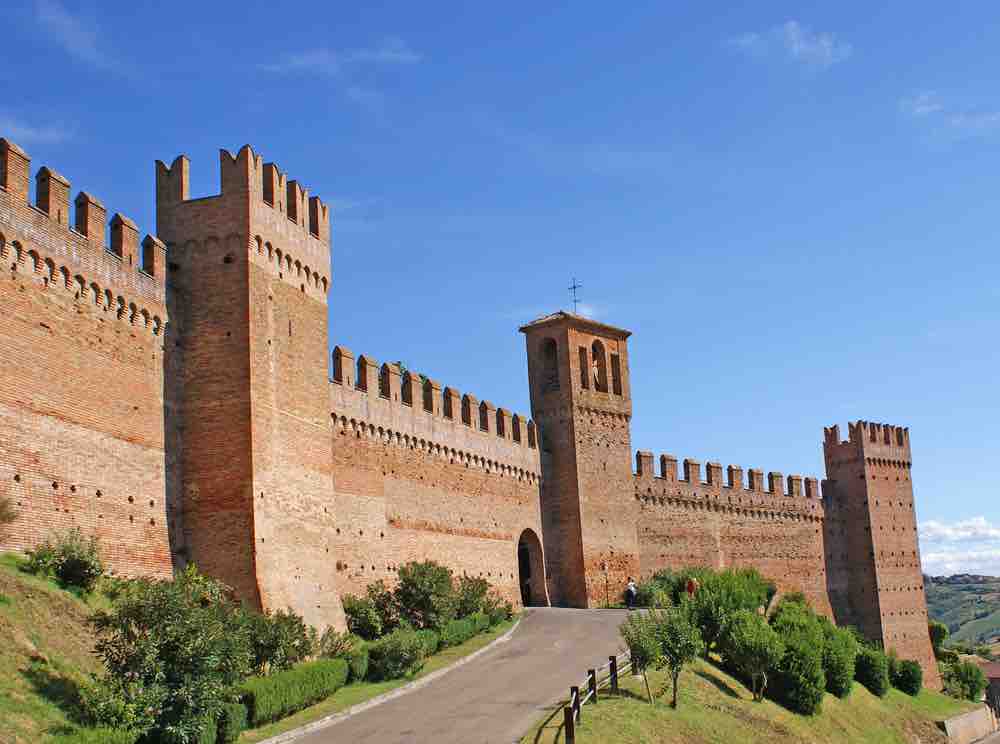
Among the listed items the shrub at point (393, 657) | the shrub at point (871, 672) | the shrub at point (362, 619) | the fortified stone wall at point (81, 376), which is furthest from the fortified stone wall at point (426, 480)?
the shrub at point (871, 672)

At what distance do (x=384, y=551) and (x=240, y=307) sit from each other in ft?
24.0

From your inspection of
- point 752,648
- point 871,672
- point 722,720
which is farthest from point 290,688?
point 871,672

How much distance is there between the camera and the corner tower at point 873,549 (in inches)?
1807

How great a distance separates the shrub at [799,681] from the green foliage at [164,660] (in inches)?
600

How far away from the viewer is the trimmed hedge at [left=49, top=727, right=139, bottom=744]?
43.4 ft

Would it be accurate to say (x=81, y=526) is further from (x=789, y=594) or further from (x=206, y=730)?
(x=789, y=594)

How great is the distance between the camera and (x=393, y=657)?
2123cm

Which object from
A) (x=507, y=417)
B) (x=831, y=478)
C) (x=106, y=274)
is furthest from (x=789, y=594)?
(x=106, y=274)

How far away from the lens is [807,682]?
27.2m

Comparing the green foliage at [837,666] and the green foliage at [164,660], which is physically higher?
the green foliage at [164,660]

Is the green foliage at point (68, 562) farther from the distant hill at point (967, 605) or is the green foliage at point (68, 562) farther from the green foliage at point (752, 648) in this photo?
the distant hill at point (967, 605)

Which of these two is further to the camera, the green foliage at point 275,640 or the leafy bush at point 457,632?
the leafy bush at point 457,632

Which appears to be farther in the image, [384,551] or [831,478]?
[831,478]

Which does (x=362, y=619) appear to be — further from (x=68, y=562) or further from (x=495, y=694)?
(x=68, y=562)
